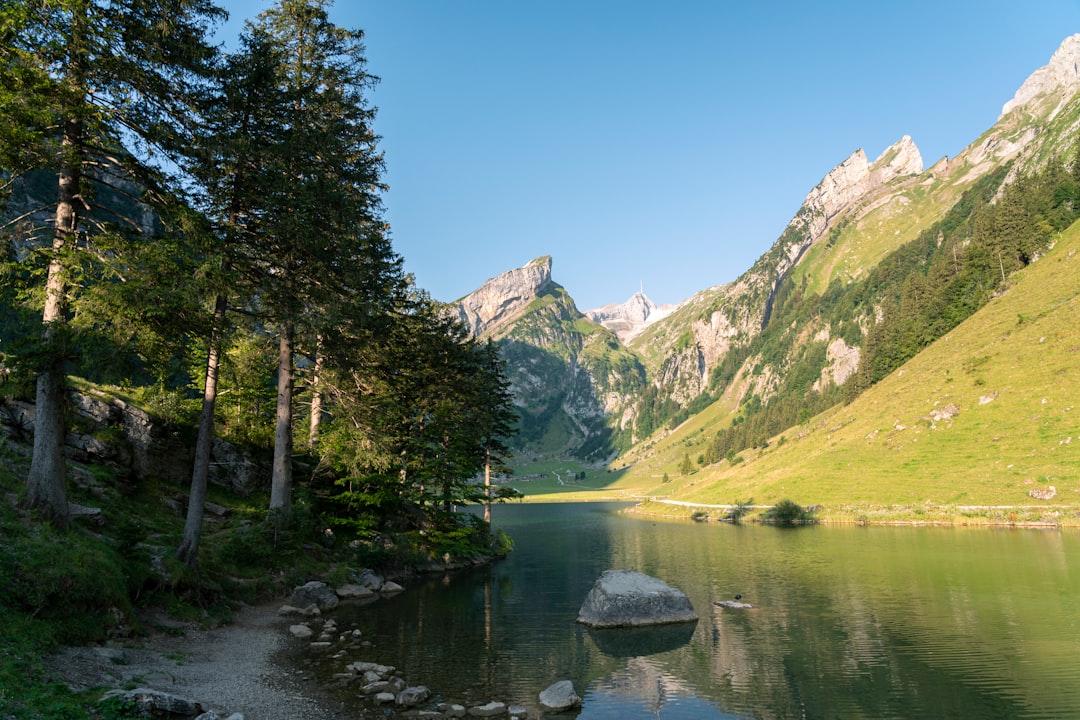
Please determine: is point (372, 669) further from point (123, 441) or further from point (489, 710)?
point (123, 441)

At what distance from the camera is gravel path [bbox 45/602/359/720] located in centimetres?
1505

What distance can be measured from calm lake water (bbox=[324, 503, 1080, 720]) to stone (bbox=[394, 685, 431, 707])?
2.75 feet

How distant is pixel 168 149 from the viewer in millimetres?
23781

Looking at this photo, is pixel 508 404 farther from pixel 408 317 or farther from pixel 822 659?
pixel 822 659

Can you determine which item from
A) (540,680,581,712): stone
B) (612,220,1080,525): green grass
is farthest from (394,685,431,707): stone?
(612,220,1080,525): green grass

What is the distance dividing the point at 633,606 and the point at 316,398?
2894cm

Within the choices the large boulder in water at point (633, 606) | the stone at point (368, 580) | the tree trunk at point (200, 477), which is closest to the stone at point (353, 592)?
Answer: the stone at point (368, 580)

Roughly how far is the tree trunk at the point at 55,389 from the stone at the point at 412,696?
47.1 feet

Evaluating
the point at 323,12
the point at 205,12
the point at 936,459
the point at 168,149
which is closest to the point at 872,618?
the point at 168,149

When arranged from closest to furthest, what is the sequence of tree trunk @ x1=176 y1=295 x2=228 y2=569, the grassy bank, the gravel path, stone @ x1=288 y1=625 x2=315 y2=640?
the grassy bank → the gravel path → tree trunk @ x1=176 y1=295 x2=228 y2=569 → stone @ x1=288 y1=625 x2=315 y2=640

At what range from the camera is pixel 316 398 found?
4412 centimetres

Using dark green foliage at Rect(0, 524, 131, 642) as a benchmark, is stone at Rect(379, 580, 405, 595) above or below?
below

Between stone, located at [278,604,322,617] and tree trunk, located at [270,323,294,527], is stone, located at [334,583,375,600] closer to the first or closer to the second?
stone, located at [278,604,322,617]

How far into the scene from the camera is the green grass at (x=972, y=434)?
71.8m
